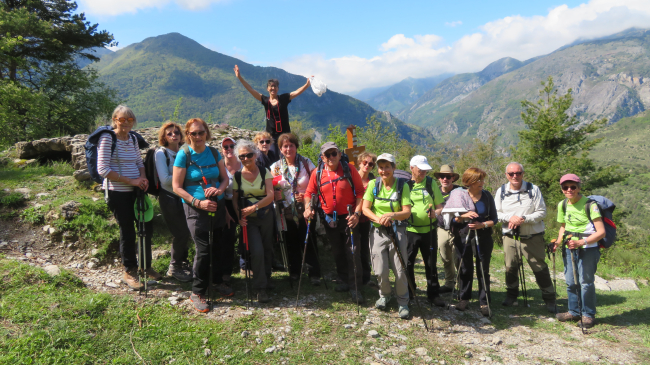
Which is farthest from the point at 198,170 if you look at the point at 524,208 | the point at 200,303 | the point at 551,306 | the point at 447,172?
the point at 551,306

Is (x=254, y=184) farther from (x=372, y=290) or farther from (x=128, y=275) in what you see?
(x=372, y=290)

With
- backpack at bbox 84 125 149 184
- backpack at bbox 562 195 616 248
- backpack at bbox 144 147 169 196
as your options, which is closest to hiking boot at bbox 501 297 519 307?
backpack at bbox 562 195 616 248

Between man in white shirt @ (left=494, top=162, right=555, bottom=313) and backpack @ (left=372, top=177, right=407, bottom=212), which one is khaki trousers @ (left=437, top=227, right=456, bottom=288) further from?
backpack @ (left=372, top=177, right=407, bottom=212)

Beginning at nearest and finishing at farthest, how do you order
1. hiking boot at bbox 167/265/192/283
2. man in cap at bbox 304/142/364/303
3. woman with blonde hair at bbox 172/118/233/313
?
woman with blonde hair at bbox 172/118/233/313, man in cap at bbox 304/142/364/303, hiking boot at bbox 167/265/192/283

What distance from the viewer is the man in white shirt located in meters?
5.52

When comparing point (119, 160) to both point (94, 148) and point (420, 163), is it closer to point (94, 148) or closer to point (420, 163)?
point (94, 148)

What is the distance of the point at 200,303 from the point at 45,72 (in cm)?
2835

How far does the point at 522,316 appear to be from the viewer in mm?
5629

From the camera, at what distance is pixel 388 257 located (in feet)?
16.8

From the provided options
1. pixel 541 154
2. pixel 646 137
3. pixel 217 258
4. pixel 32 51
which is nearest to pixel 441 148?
pixel 541 154

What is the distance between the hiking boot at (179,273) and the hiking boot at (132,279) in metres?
0.56

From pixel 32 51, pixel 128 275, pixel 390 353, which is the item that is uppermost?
pixel 32 51

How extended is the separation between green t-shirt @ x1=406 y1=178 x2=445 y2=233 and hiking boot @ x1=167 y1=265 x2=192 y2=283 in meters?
3.92

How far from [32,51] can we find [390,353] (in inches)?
1066
